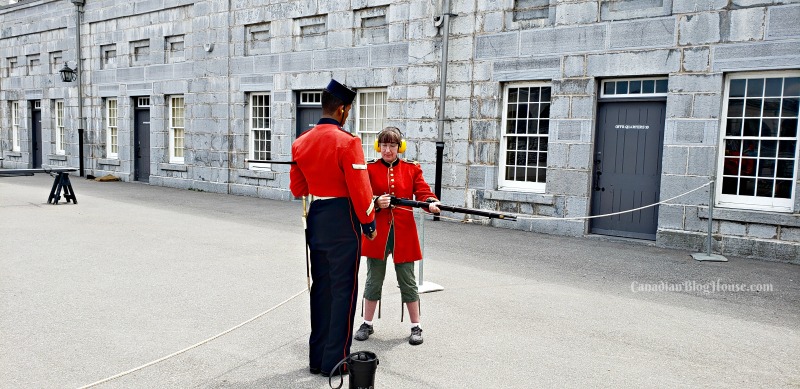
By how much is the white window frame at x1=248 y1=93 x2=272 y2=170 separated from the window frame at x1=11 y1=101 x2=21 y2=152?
15.8 meters

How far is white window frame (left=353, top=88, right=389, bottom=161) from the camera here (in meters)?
15.0

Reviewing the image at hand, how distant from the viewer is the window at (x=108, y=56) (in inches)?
886

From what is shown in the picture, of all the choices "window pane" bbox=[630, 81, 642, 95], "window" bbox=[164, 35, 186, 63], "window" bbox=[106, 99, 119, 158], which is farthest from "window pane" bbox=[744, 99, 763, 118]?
"window" bbox=[106, 99, 119, 158]

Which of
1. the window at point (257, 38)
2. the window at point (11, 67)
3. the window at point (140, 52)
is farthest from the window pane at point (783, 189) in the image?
the window at point (11, 67)

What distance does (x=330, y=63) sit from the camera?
622 inches

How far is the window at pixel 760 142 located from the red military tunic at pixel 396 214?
6.85 meters

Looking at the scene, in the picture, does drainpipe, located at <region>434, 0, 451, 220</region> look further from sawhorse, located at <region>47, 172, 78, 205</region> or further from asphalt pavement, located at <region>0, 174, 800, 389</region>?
sawhorse, located at <region>47, 172, 78, 205</region>

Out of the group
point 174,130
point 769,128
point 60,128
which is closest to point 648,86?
point 769,128

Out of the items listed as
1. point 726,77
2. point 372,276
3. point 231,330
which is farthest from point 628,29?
point 231,330

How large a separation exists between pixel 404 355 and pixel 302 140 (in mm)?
1904

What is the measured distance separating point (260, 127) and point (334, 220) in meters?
14.1

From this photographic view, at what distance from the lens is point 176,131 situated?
20641 millimetres

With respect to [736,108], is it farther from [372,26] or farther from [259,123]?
[259,123]

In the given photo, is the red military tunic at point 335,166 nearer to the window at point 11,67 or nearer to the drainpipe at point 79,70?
the drainpipe at point 79,70
